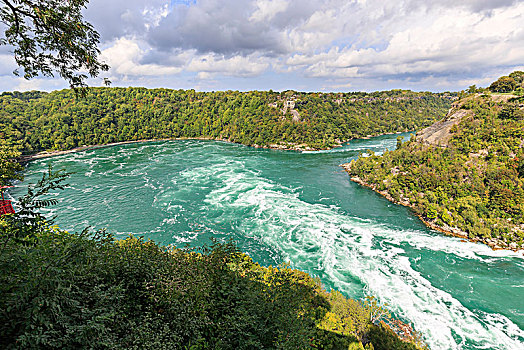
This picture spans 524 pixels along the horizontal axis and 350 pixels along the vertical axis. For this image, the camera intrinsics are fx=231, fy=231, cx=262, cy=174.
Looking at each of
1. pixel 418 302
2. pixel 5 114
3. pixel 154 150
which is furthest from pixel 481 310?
pixel 5 114

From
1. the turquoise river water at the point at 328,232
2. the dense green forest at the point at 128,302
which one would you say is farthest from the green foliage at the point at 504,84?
the dense green forest at the point at 128,302

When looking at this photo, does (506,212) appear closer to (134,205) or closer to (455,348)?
(455,348)

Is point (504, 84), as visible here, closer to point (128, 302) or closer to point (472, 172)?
point (472, 172)

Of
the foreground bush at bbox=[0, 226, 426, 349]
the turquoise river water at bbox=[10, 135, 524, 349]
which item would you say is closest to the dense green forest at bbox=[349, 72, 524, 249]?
the turquoise river water at bbox=[10, 135, 524, 349]

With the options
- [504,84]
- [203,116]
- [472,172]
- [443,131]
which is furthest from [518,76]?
[203,116]

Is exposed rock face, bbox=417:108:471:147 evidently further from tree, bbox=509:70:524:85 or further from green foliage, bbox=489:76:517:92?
tree, bbox=509:70:524:85

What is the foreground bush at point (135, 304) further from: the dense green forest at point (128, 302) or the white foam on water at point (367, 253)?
the white foam on water at point (367, 253)
